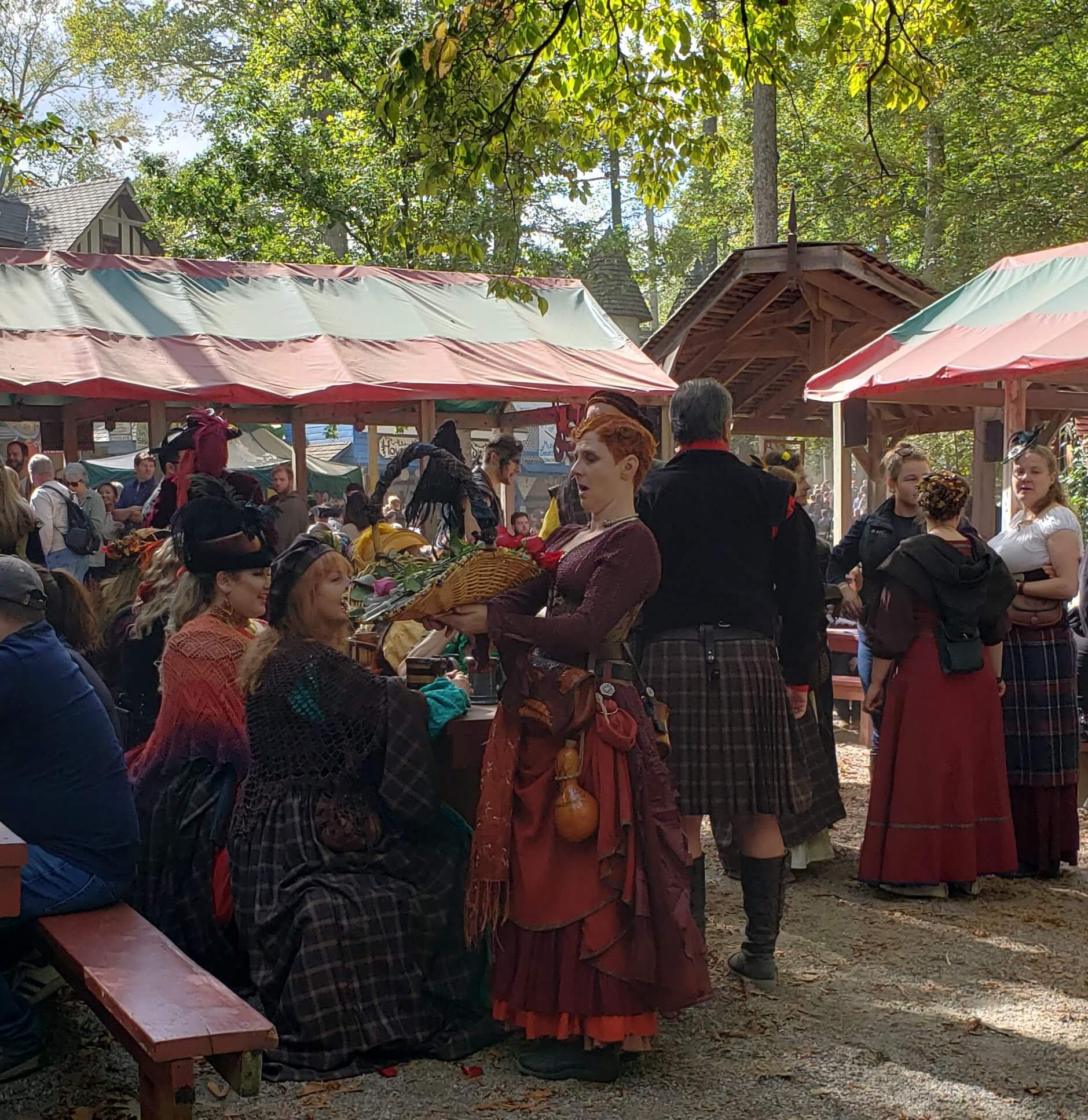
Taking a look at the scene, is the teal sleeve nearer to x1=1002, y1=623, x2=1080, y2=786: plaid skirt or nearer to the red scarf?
the red scarf

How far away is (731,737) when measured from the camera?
4324 millimetres

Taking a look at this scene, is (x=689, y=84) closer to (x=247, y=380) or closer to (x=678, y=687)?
(x=678, y=687)

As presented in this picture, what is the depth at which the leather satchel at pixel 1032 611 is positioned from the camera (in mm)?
5832

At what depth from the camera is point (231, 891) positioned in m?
4.04

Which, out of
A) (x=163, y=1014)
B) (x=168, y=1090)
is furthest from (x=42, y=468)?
(x=168, y=1090)

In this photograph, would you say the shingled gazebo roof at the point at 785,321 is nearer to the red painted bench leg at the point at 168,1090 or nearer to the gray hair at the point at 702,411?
the gray hair at the point at 702,411

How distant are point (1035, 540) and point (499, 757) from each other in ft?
10.2

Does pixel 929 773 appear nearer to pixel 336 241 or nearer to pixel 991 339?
pixel 991 339

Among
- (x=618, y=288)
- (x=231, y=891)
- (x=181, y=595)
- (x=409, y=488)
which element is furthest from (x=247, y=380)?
(x=618, y=288)

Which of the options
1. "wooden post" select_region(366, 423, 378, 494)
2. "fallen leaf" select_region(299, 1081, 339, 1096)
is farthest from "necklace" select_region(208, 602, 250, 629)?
"wooden post" select_region(366, 423, 378, 494)

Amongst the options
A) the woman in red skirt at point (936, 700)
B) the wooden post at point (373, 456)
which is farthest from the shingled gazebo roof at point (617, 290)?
the woman in red skirt at point (936, 700)

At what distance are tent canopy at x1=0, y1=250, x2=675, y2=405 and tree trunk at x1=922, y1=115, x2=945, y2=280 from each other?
1124 centimetres

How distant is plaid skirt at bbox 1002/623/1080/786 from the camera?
587cm

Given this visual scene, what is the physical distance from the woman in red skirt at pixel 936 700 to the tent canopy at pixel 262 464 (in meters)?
19.0
